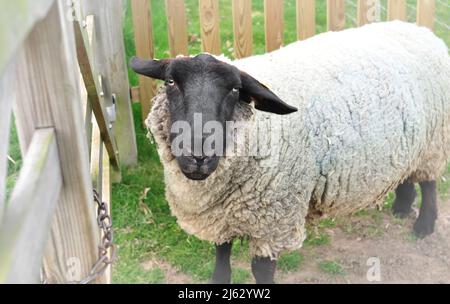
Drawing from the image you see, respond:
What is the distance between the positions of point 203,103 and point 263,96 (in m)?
0.31

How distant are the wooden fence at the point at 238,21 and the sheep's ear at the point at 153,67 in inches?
64.3

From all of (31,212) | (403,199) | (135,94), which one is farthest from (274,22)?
(31,212)

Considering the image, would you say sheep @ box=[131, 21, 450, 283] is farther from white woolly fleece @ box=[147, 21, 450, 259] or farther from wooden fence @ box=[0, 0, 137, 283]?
wooden fence @ box=[0, 0, 137, 283]

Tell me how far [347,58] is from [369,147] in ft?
1.72

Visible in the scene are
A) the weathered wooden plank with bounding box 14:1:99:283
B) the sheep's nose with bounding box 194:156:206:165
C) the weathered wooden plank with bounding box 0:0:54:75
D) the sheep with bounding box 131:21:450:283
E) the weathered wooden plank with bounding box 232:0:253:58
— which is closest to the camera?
the weathered wooden plank with bounding box 0:0:54:75

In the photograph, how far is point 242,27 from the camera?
4.48 metres

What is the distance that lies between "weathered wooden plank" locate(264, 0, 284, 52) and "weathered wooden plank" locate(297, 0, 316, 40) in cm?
16

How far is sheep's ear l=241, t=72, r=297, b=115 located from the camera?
101 inches

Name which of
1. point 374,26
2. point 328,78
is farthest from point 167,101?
point 374,26

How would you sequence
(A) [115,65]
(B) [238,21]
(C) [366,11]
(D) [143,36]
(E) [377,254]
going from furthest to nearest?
(C) [366,11], (B) [238,21], (D) [143,36], (A) [115,65], (E) [377,254]

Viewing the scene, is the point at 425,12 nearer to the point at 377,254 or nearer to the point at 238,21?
the point at 238,21

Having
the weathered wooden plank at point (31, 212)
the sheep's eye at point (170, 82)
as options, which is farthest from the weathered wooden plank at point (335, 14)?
the weathered wooden plank at point (31, 212)

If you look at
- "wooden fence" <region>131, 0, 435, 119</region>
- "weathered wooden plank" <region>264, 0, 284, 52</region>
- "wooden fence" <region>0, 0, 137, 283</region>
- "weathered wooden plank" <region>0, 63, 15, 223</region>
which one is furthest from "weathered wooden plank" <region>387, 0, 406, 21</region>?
"weathered wooden plank" <region>0, 63, 15, 223</region>

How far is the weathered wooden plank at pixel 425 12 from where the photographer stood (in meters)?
4.78
